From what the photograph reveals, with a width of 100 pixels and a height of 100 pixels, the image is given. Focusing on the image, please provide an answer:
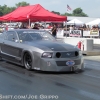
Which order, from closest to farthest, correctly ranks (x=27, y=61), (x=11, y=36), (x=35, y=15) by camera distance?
(x=27, y=61) < (x=11, y=36) < (x=35, y=15)

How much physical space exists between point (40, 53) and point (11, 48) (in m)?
1.86

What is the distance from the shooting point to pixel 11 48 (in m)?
10.2

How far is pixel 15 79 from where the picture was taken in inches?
315

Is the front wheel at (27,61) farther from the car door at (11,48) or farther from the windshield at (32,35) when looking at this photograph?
the windshield at (32,35)

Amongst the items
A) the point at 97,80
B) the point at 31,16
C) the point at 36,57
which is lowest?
the point at 97,80

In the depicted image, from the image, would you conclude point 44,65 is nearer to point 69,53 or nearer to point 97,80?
point 69,53

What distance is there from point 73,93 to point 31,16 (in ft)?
55.3

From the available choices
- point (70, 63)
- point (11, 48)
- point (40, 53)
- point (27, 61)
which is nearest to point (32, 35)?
point (11, 48)

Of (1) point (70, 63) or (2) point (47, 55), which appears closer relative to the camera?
(2) point (47, 55)

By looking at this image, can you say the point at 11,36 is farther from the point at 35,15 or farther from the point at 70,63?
the point at 35,15

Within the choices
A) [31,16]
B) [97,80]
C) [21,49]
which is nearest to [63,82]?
[97,80]

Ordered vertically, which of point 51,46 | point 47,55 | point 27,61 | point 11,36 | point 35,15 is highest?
point 35,15

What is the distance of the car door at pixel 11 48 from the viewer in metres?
9.85

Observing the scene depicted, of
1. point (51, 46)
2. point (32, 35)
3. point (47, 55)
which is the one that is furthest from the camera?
point (32, 35)
